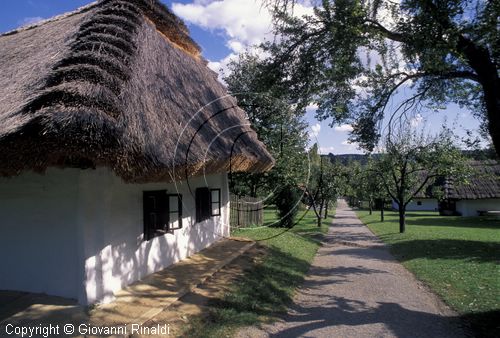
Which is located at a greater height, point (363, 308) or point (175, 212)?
point (175, 212)

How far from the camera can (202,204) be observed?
31.6 ft

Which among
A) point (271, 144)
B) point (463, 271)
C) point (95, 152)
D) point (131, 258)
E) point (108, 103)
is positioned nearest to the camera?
point (95, 152)

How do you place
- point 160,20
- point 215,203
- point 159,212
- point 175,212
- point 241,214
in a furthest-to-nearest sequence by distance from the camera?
1. point 241,214
2. point 215,203
3. point 160,20
4. point 175,212
5. point 159,212

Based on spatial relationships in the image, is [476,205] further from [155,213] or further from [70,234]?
[70,234]

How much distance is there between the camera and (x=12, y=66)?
6656mm

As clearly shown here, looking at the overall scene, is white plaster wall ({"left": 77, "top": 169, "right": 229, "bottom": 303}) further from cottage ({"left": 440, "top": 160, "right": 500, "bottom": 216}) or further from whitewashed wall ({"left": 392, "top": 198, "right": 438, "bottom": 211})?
whitewashed wall ({"left": 392, "top": 198, "right": 438, "bottom": 211})

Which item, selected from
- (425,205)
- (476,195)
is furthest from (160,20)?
(425,205)

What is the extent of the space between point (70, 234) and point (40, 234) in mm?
638

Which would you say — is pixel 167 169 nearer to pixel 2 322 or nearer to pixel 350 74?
pixel 2 322

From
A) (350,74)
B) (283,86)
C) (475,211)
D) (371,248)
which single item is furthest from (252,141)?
(475,211)

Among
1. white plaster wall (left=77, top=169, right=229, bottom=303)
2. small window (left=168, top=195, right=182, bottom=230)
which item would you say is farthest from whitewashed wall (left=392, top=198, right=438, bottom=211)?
white plaster wall (left=77, top=169, right=229, bottom=303)

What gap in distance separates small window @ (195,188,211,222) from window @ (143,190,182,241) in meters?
1.27

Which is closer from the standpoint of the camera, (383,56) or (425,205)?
(383,56)

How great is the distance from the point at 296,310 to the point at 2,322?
14.5 feet
